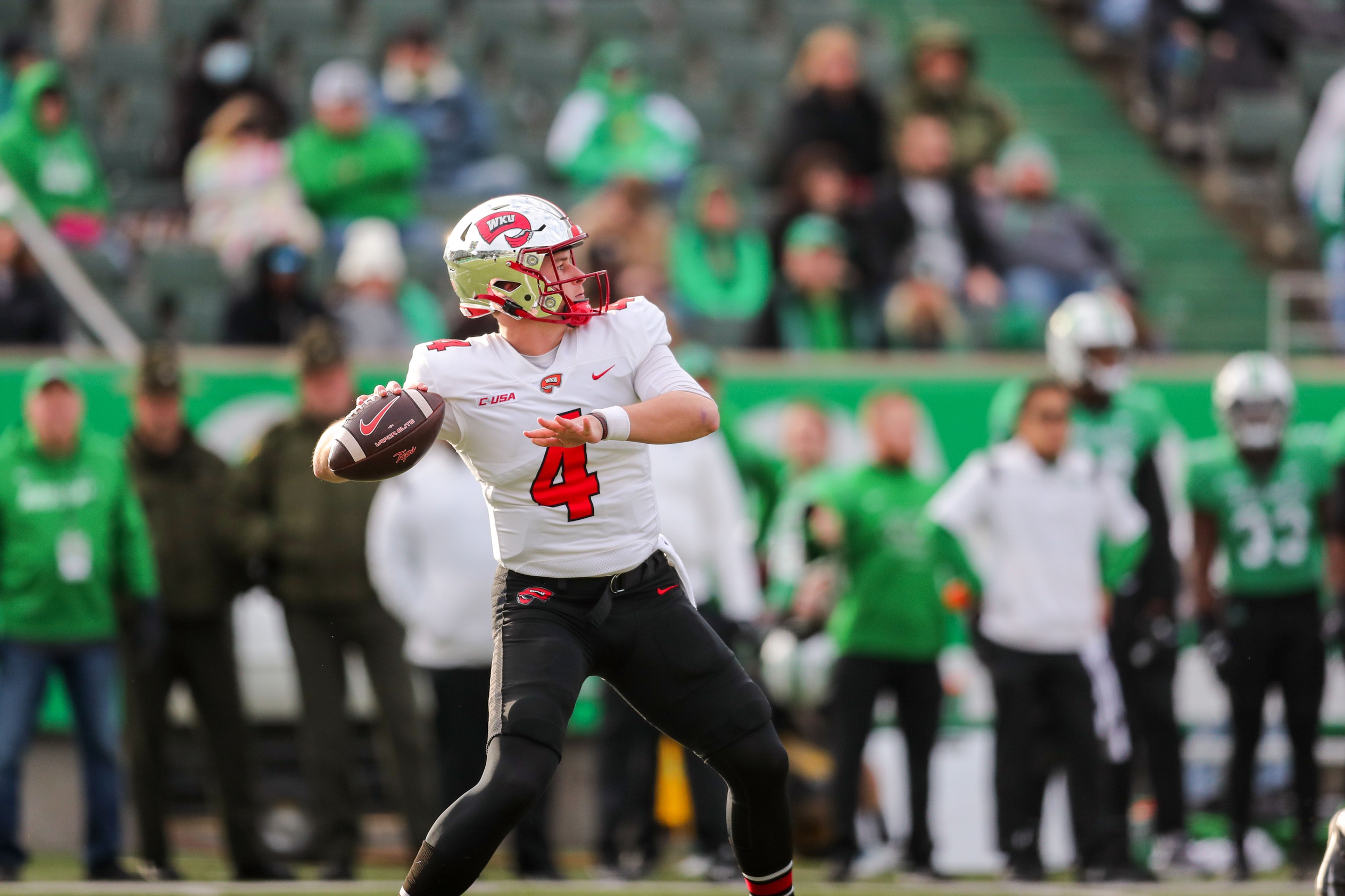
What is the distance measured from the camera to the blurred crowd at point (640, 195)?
1070cm

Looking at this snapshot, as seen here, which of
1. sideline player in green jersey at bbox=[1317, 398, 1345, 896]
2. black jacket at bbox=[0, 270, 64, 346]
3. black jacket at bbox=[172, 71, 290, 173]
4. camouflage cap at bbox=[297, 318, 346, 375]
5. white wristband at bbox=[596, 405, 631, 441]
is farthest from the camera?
black jacket at bbox=[172, 71, 290, 173]

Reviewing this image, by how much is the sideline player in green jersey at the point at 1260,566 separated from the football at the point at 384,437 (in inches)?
202

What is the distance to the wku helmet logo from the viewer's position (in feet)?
17.2

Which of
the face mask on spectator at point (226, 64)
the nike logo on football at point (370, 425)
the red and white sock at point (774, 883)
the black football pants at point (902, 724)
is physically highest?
the face mask on spectator at point (226, 64)

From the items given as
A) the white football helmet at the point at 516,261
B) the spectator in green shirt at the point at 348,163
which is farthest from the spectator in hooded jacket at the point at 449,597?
the white football helmet at the point at 516,261

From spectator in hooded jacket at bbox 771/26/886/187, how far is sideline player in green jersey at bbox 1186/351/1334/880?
3819 millimetres

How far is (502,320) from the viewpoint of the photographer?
17.6 feet

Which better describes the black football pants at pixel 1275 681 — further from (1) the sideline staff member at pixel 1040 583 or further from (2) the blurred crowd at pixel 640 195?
(2) the blurred crowd at pixel 640 195

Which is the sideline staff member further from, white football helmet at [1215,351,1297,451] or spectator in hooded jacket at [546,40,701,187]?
spectator in hooded jacket at [546,40,701,187]

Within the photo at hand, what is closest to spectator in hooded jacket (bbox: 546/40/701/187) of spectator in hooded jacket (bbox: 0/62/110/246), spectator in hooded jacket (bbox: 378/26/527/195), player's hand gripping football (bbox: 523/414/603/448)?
spectator in hooded jacket (bbox: 378/26/527/195)

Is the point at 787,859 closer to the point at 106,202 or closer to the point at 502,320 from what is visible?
the point at 502,320

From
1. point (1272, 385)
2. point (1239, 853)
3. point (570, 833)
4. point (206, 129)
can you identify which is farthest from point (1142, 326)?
point (206, 129)

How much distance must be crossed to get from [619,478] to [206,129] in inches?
304

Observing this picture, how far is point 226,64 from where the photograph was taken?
12289mm
